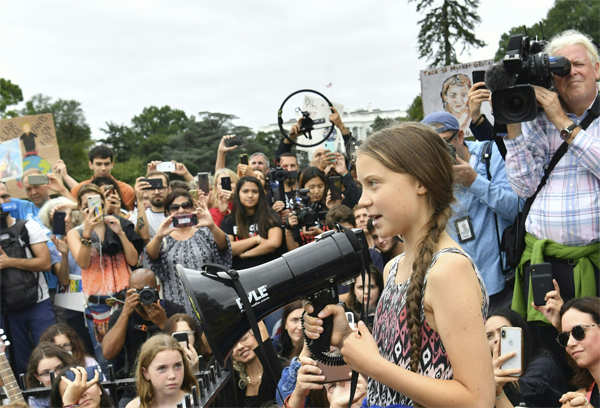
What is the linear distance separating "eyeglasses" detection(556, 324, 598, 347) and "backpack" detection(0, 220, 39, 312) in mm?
4634

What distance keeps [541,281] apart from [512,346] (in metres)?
0.85

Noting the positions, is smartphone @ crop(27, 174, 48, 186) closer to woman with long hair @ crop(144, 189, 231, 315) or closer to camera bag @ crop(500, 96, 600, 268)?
woman with long hair @ crop(144, 189, 231, 315)

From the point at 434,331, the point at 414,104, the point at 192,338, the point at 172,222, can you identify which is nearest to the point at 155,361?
the point at 192,338

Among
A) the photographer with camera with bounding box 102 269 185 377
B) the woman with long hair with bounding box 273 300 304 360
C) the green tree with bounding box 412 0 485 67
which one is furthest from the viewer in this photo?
the green tree with bounding box 412 0 485 67

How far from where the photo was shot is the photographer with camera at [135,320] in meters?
5.05

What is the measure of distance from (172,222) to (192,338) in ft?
4.13

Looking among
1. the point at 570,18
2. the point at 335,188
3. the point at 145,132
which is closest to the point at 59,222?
the point at 335,188

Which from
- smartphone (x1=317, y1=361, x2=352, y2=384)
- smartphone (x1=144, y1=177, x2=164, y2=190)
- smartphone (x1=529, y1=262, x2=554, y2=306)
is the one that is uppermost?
smartphone (x1=144, y1=177, x2=164, y2=190)

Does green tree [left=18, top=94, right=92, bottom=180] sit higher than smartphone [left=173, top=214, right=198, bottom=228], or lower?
higher

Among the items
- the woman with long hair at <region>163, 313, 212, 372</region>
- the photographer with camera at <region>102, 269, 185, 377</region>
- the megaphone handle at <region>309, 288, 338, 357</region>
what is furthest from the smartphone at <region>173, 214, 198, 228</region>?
the megaphone handle at <region>309, 288, 338, 357</region>

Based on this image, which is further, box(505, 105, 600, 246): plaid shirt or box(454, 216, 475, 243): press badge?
box(454, 216, 475, 243): press badge

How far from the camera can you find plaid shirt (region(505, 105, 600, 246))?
3.49 m

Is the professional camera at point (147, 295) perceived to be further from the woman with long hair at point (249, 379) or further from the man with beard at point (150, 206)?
the man with beard at point (150, 206)

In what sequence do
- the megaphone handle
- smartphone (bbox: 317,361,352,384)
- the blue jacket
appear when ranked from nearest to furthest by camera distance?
the megaphone handle < smartphone (bbox: 317,361,352,384) < the blue jacket
